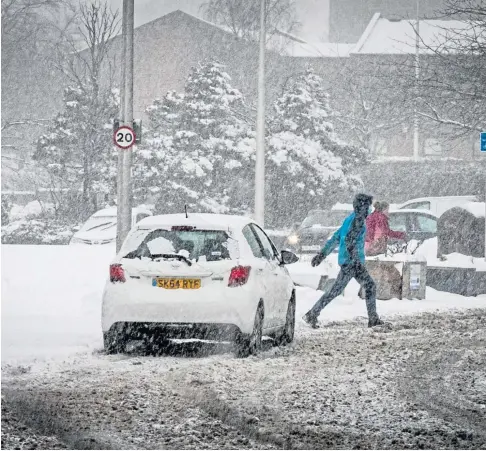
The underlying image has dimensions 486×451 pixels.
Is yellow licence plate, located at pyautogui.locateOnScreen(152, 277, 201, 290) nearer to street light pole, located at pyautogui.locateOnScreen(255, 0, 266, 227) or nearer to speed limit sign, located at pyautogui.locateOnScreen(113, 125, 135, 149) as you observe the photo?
speed limit sign, located at pyautogui.locateOnScreen(113, 125, 135, 149)

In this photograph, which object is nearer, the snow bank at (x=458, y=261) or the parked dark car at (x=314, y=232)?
the snow bank at (x=458, y=261)

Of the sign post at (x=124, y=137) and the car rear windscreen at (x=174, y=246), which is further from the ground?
the sign post at (x=124, y=137)

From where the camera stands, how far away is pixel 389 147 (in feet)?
159

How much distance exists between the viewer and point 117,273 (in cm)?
1077

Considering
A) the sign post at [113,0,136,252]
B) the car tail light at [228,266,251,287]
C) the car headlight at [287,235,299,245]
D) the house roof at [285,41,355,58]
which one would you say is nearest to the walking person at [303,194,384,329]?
the sign post at [113,0,136,252]

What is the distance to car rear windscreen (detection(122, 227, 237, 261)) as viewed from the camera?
10.9 meters

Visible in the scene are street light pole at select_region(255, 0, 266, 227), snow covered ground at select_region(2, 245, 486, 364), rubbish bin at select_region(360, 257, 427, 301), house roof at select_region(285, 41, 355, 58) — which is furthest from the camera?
house roof at select_region(285, 41, 355, 58)

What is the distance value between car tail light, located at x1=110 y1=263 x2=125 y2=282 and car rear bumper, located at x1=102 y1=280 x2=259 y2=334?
0.37 feet

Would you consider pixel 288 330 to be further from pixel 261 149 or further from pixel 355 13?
pixel 355 13

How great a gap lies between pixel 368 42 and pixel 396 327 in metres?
32.2

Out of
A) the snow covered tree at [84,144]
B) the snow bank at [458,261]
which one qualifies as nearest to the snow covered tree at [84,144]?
the snow covered tree at [84,144]

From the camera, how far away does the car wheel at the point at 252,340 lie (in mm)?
10766

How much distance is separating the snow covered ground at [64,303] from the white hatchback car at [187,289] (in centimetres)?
85

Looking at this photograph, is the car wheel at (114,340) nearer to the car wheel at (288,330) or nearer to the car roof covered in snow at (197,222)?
the car roof covered in snow at (197,222)
